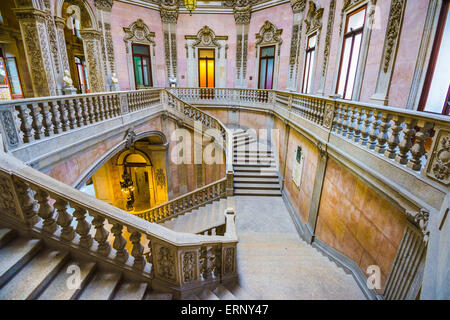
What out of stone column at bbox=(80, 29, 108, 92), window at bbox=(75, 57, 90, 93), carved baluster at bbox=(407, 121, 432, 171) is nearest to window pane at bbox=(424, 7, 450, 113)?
carved baluster at bbox=(407, 121, 432, 171)

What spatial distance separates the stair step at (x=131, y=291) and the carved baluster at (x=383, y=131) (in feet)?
11.6

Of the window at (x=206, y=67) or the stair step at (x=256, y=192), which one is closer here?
the stair step at (x=256, y=192)

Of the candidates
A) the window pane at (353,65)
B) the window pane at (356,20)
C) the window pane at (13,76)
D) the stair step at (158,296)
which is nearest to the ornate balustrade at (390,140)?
the window pane at (353,65)

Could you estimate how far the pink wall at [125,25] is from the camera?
34.6 feet

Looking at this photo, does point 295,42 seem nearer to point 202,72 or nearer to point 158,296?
point 202,72

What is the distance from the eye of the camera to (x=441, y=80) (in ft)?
A: 11.5

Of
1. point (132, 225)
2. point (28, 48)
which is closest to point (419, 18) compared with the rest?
point (132, 225)

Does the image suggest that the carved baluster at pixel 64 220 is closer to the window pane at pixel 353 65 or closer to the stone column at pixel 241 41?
the window pane at pixel 353 65

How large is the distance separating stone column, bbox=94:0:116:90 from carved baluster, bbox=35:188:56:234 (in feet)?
31.6

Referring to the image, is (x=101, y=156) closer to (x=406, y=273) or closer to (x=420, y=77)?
(x=406, y=273)

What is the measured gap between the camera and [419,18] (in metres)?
3.75

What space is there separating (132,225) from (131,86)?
11291mm

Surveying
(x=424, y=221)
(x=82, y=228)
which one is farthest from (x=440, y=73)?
(x=82, y=228)

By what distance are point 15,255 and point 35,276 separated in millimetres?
328
